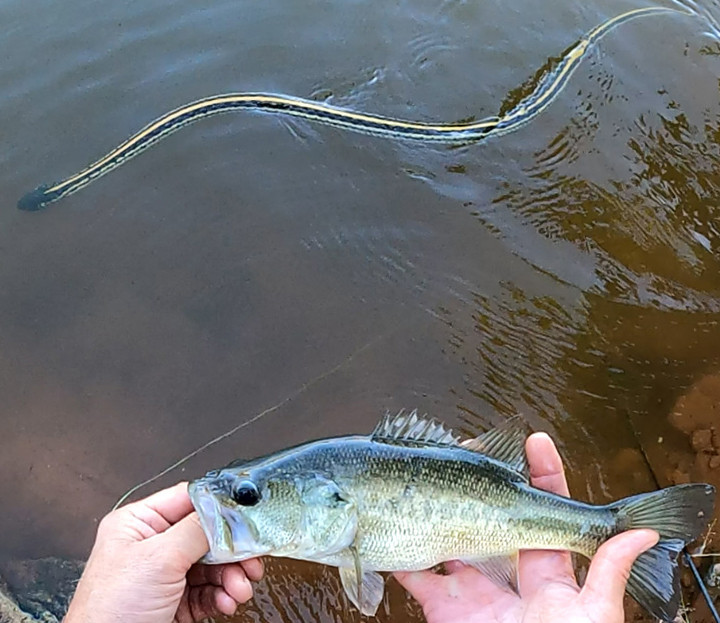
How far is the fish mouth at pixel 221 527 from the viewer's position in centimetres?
262

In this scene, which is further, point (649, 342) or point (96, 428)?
point (649, 342)

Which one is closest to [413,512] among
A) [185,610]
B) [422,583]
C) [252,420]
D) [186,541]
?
[422,583]

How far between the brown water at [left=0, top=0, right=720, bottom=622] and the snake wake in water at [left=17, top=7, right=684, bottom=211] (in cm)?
14

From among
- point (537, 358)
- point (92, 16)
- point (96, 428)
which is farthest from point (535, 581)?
point (92, 16)

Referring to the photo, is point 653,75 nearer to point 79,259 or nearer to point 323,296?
point 323,296

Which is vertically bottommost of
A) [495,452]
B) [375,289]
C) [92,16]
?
[495,452]

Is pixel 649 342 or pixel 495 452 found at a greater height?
pixel 495 452

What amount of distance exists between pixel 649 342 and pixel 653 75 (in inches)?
155

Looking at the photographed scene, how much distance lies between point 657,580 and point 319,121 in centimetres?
544

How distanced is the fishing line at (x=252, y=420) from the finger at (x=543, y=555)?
2.11 metres

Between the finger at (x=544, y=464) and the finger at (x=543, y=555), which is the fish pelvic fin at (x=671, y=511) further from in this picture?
the finger at (x=544, y=464)

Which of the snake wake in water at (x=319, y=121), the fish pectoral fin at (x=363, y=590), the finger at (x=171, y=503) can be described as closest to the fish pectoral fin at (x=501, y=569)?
the fish pectoral fin at (x=363, y=590)

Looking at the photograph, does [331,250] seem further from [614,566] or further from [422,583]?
[614,566]

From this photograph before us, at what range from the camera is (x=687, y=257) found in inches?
237
